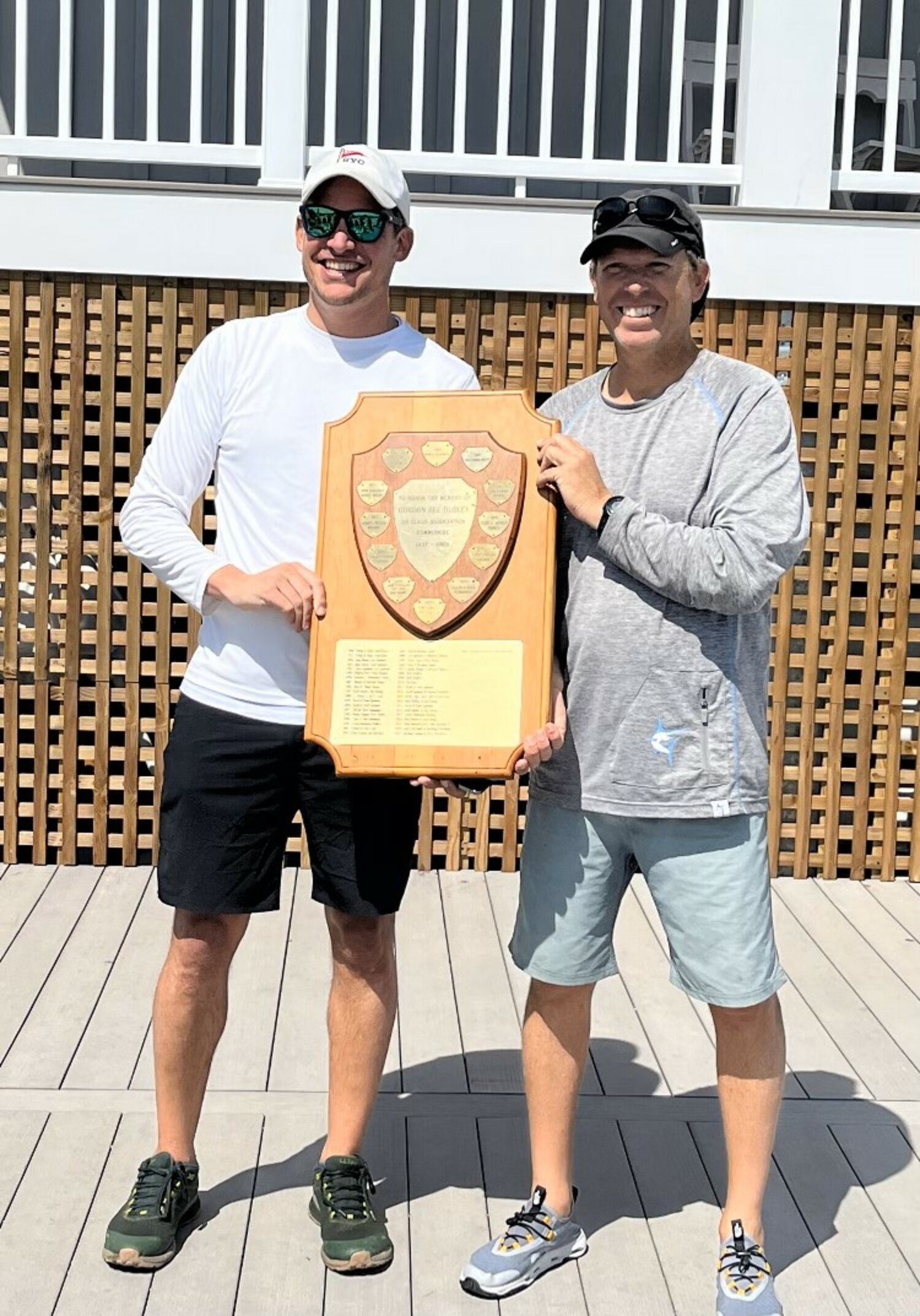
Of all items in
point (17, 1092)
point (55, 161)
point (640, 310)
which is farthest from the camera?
point (55, 161)

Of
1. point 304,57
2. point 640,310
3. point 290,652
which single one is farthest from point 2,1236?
point 304,57

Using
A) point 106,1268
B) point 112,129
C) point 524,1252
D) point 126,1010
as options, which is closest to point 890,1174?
point 524,1252

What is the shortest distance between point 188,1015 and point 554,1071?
27.0 inches

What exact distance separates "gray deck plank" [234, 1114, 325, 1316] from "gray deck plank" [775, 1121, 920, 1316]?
3.14 feet

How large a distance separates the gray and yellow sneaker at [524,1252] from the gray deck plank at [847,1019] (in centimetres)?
104

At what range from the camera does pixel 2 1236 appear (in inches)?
114

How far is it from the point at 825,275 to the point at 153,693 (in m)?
2.61

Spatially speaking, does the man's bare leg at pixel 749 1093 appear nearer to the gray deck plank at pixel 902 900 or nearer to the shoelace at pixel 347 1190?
the shoelace at pixel 347 1190

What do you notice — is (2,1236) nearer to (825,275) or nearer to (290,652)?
(290,652)

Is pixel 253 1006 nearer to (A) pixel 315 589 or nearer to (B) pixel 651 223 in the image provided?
(A) pixel 315 589

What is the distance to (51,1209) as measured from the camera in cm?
301

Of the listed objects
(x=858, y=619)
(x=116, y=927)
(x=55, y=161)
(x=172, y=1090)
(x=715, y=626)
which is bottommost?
(x=116, y=927)

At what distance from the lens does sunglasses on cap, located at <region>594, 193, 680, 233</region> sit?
2604mm

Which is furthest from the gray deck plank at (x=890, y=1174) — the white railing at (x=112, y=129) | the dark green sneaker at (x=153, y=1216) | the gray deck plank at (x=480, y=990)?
the white railing at (x=112, y=129)
